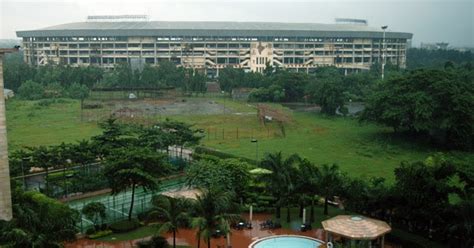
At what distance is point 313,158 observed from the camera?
40719 millimetres

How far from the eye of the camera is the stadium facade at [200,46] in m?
118

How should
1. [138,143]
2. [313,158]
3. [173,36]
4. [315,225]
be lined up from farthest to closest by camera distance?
[173,36] < [313,158] < [138,143] < [315,225]

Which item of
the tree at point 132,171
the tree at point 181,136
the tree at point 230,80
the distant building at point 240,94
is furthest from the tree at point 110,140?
the tree at point 230,80

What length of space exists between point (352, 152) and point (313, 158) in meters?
4.49

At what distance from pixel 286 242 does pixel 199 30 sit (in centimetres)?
9671

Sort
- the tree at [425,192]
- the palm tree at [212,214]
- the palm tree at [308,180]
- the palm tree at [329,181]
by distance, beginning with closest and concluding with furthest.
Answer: the palm tree at [212,214], the tree at [425,192], the palm tree at [308,180], the palm tree at [329,181]

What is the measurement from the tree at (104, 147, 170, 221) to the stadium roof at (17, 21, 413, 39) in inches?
3633

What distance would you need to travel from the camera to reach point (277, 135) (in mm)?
50375

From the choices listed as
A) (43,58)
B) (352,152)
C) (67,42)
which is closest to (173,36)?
(67,42)

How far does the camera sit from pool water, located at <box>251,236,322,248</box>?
23859 millimetres

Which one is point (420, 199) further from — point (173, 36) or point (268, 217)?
point (173, 36)

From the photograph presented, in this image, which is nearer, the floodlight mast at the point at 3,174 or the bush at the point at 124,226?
the floodlight mast at the point at 3,174

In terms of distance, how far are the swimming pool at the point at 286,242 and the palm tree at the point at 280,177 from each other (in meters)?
2.05

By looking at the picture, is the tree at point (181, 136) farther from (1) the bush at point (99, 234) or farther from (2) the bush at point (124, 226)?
(1) the bush at point (99, 234)
